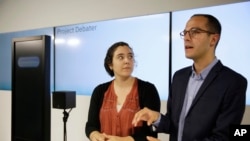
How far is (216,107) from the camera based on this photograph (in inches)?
53.6

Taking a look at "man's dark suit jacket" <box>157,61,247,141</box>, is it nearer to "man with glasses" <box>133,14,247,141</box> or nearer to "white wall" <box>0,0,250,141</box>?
"man with glasses" <box>133,14,247,141</box>

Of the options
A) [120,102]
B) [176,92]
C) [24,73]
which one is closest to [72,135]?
[24,73]

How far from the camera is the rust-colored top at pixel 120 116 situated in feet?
6.30

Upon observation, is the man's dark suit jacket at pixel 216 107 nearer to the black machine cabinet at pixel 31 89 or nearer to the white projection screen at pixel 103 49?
the white projection screen at pixel 103 49

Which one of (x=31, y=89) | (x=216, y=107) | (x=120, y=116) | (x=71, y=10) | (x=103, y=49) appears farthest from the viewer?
(x=71, y=10)

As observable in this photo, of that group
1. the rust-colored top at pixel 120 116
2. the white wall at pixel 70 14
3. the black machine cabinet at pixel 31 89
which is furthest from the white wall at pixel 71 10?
the rust-colored top at pixel 120 116

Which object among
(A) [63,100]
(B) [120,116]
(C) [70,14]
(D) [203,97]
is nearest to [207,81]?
(D) [203,97]

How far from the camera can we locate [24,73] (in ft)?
8.67

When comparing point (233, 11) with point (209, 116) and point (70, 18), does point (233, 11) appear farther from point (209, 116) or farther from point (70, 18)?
point (70, 18)

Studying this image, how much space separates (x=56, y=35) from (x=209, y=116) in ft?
9.21

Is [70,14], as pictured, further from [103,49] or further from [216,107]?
[216,107]

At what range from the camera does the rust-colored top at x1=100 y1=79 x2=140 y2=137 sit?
192 centimetres

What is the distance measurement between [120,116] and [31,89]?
110 cm

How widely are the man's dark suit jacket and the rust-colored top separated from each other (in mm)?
528
